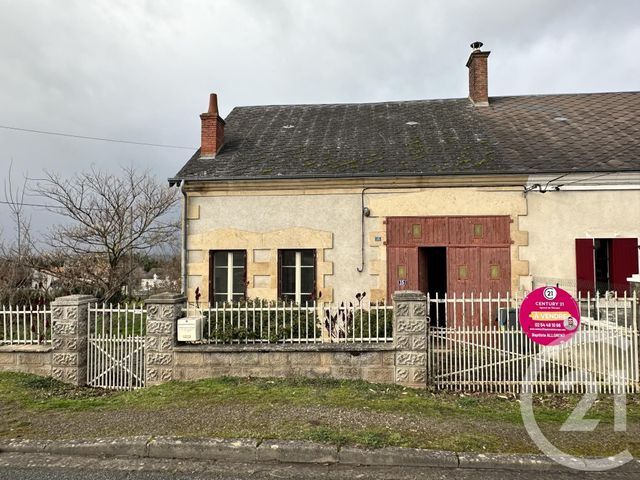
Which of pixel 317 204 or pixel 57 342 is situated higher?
pixel 317 204

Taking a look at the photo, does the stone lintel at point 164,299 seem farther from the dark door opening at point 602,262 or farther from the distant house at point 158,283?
the distant house at point 158,283

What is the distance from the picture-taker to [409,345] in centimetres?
645

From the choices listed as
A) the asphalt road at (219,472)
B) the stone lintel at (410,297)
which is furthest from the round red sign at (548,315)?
the asphalt road at (219,472)

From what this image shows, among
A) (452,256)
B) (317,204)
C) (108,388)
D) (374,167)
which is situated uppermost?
(374,167)

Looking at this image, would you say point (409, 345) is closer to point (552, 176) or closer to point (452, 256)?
point (452, 256)

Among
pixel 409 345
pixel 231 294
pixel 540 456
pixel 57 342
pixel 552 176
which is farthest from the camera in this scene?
pixel 231 294

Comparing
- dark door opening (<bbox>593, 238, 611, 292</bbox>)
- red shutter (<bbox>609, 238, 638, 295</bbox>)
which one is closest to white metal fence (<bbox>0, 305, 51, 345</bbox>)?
dark door opening (<bbox>593, 238, 611, 292</bbox>)

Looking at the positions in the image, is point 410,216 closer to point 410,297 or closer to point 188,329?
point 410,297

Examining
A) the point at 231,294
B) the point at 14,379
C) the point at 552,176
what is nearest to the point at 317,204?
the point at 231,294

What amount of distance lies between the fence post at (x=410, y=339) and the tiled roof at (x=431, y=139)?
4.02 meters

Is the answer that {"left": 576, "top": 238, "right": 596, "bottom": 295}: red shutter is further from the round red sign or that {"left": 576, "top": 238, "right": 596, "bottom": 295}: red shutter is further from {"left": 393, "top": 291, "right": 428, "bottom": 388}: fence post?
{"left": 393, "top": 291, "right": 428, "bottom": 388}: fence post

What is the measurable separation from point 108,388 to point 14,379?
4.44ft

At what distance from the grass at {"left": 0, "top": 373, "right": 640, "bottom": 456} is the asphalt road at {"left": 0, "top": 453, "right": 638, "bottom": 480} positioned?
0.97ft

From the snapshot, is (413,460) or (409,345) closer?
(413,460)
